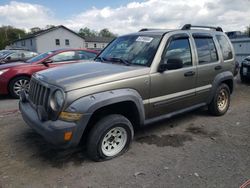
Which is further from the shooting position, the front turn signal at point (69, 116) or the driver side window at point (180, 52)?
the driver side window at point (180, 52)

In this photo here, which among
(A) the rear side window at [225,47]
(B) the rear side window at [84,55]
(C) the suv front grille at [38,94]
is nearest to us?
(C) the suv front grille at [38,94]

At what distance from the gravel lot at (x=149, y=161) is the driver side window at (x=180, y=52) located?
134cm

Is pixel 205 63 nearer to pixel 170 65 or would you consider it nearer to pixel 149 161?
pixel 170 65

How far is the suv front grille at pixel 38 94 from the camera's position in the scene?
3.18 m

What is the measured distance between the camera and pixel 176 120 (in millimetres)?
5066

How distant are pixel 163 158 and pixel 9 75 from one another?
5406mm

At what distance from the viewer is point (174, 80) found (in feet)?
13.0

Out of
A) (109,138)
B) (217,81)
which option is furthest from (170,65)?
(217,81)

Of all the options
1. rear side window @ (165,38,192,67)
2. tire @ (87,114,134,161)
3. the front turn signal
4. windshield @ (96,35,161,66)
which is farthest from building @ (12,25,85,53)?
the front turn signal

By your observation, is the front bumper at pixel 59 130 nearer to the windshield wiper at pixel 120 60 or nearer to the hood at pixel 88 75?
the hood at pixel 88 75

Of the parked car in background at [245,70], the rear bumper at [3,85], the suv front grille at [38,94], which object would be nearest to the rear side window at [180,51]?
the suv front grille at [38,94]

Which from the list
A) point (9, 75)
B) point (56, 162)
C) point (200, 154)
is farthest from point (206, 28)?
point (9, 75)

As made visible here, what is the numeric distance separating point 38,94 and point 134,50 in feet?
5.64

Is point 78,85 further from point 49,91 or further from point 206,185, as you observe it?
point 206,185
